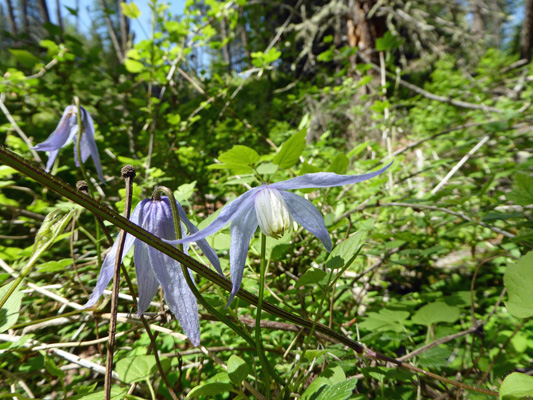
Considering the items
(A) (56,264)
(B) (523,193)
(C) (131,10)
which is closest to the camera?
(A) (56,264)

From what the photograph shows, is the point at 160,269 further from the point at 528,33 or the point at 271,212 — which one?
the point at 528,33

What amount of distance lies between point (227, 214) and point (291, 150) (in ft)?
1.12

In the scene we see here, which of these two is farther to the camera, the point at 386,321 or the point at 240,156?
the point at 386,321

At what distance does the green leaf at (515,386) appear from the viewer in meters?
0.40

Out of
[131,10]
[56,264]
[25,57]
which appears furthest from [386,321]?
[25,57]

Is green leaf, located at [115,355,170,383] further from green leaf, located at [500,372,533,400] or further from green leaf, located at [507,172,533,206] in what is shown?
green leaf, located at [507,172,533,206]

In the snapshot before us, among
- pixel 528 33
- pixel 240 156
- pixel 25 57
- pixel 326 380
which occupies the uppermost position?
pixel 528 33

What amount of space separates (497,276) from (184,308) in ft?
5.79

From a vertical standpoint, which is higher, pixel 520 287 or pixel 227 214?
pixel 227 214

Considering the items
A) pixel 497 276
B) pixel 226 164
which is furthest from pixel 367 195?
pixel 226 164

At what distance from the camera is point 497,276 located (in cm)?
159

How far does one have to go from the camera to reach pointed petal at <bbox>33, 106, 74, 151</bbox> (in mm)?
1015

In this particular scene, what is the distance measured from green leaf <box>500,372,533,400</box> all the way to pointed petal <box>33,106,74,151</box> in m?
1.27

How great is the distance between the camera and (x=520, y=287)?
0.51 metres
